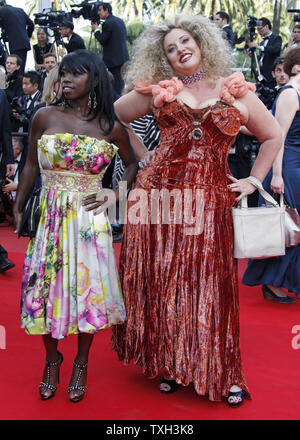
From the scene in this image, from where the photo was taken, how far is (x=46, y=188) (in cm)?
285

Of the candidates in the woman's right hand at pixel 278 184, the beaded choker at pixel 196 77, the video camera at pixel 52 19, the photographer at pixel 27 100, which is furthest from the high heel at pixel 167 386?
the video camera at pixel 52 19

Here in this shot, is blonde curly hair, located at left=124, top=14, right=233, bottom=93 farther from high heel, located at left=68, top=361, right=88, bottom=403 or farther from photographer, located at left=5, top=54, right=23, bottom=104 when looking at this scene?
photographer, located at left=5, top=54, right=23, bottom=104

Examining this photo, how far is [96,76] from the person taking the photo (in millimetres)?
2832

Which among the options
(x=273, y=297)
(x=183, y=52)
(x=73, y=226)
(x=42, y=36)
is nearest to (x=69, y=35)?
(x=42, y=36)

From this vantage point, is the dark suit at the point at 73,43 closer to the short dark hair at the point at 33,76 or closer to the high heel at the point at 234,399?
the short dark hair at the point at 33,76

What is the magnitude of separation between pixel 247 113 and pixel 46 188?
3.43 feet

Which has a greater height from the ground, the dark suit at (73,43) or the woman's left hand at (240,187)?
the dark suit at (73,43)

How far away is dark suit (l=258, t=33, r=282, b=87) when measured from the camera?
30.4 ft

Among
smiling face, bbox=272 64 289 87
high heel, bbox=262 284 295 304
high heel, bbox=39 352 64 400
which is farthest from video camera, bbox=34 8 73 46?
high heel, bbox=39 352 64 400

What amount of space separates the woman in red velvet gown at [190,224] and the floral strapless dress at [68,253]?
234 millimetres

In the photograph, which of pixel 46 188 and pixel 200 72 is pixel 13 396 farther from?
pixel 200 72

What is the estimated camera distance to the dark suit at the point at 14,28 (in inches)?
396

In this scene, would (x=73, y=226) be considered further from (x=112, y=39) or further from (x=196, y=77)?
Result: (x=112, y=39)
